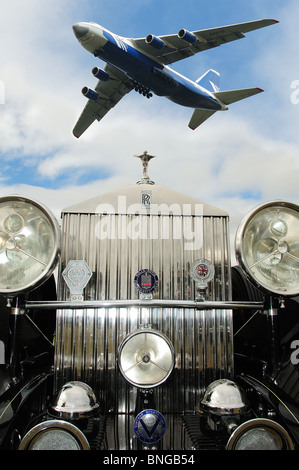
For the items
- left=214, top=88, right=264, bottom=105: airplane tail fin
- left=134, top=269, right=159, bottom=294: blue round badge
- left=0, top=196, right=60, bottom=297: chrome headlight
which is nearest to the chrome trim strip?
left=134, top=269, right=159, bottom=294: blue round badge

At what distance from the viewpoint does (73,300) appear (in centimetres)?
251

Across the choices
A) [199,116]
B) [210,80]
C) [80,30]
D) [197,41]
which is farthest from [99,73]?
[210,80]

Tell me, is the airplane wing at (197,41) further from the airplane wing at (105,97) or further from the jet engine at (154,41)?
the airplane wing at (105,97)

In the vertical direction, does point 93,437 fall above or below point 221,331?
below

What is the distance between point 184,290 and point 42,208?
45.9 inches

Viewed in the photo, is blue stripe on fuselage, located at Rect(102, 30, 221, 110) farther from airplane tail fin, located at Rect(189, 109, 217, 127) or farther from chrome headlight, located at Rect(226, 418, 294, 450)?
chrome headlight, located at Rect(226, 418, 294, 450)

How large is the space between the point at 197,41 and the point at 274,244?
13595 mm

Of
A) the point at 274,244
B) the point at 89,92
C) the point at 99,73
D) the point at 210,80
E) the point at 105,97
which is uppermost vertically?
the point at 210,80

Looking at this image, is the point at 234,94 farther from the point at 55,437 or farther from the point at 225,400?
the point at 55,437

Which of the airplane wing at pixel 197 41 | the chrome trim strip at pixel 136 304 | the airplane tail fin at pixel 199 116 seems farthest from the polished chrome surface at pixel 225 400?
the airplane tail fin at pixel 199 116

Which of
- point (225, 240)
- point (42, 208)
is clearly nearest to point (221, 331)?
point (225, 240)

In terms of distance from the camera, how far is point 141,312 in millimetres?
2762

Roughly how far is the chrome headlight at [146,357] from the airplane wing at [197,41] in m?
13.0
